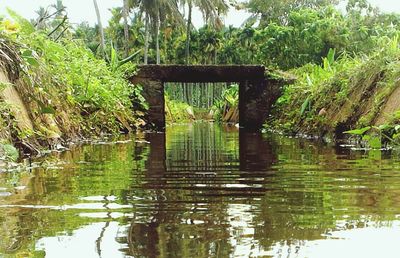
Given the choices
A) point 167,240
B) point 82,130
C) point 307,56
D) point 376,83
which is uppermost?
point 307,56

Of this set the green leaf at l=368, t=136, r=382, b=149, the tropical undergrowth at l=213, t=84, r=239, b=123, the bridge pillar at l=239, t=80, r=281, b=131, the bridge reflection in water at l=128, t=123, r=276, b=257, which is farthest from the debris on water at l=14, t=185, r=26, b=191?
the tropical undergrowth at l=213, t=84, r=239, b=123

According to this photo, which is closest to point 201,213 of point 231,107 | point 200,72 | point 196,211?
point 196,211

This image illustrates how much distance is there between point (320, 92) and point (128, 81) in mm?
5857

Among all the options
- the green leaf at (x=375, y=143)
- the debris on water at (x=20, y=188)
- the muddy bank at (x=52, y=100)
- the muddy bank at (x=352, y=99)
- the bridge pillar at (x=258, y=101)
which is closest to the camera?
the debris on water at (x=20, y=188)

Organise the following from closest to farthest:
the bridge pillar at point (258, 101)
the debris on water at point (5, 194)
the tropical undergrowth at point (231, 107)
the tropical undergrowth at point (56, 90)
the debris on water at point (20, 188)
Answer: the debris on water at point (5, 194) < the debris on water at point (20, 188) < the tropical undergrowth at point (56, 90) < the bridge pillar at point (258, 101) < the tropical undergrowth at point (231, 107)

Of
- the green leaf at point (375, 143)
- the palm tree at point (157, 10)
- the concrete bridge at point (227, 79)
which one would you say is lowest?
the green leaf at point (375, 143)

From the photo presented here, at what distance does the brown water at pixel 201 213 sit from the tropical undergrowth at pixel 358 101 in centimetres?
280

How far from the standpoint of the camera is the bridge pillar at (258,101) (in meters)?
16.0

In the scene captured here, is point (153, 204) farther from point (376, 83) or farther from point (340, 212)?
point (376, 83)

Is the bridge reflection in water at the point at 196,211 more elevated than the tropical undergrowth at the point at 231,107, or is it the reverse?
the tropical undergrowth at the point at 231,107

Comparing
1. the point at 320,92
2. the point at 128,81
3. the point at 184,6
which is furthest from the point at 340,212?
the point at 184,6

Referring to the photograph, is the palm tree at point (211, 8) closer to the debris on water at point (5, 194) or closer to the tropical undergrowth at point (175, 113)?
the tropical undergrowth at point (175, 113)

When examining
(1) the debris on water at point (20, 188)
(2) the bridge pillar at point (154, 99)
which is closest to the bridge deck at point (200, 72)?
(2) the bridge pillar at point (154, 99)

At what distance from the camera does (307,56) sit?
1056 inches
